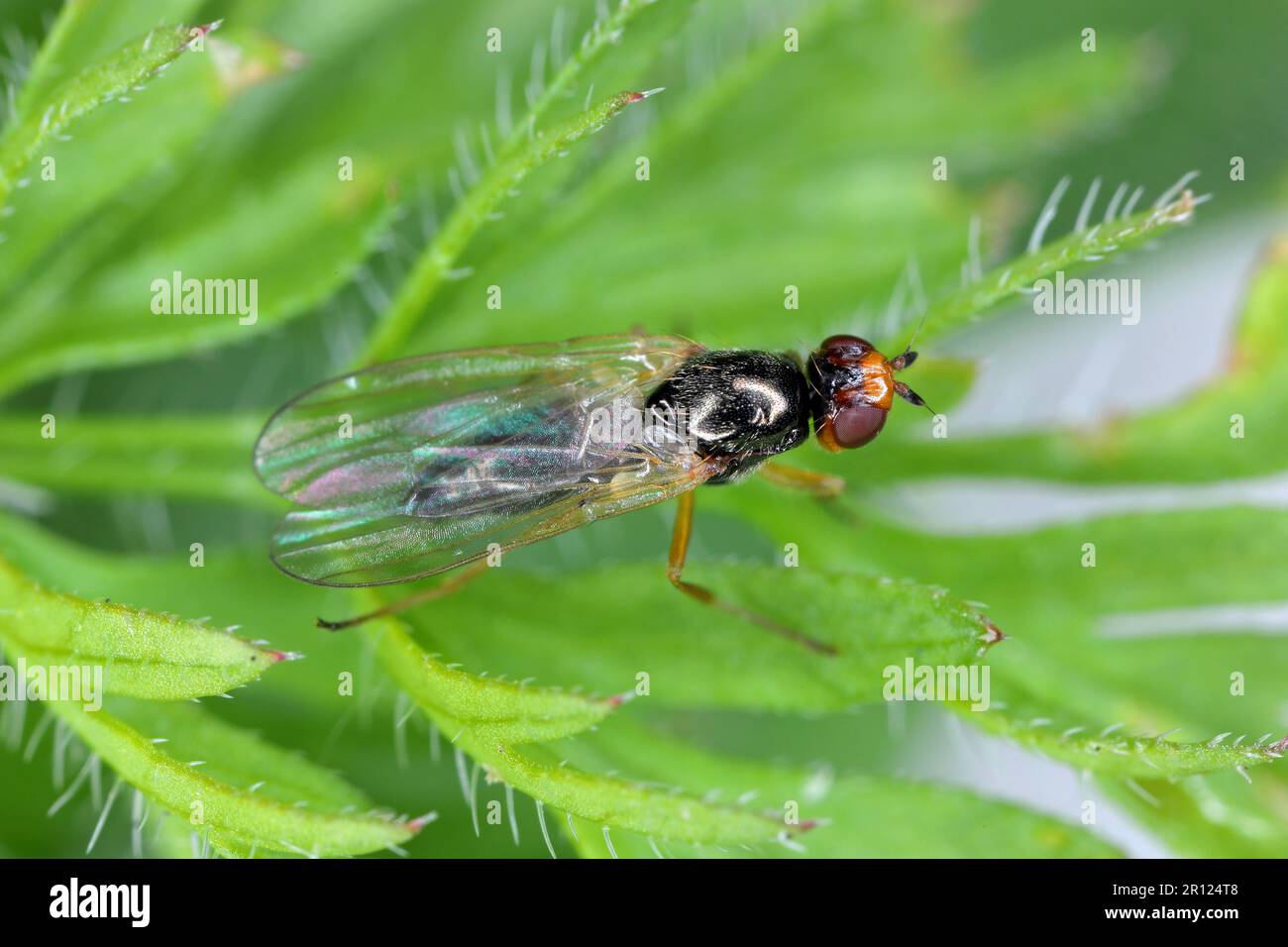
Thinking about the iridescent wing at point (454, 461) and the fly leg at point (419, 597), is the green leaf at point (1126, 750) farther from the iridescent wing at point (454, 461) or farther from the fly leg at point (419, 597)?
the fly leg at point (419, 597)

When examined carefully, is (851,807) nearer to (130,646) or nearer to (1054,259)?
(1054,259)

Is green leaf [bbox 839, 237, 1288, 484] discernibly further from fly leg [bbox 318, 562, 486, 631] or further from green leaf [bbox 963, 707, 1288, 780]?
fly leg [bbox 318, 562, 486, 631]

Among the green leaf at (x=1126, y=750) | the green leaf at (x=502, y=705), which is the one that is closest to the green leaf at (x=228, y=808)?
the green leaf at (x=502, y=705)

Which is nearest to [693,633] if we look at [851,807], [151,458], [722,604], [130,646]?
[722,604]

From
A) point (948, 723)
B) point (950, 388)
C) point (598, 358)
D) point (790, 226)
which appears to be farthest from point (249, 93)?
point (948, 723)

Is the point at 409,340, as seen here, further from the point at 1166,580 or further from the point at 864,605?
the point at 1166,580
